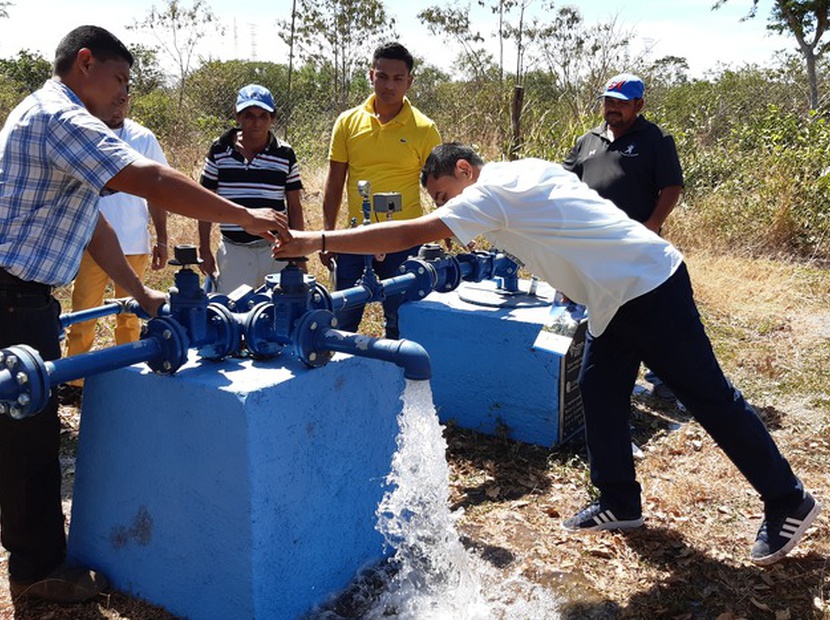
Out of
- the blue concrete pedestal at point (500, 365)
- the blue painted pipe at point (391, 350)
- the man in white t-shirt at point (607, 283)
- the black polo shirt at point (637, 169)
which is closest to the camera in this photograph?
the blue painted pipe at point (391, 350)

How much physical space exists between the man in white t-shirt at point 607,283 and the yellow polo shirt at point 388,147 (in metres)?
1.44

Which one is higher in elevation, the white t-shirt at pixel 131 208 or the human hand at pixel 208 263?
the white t-shirt at pixel 131 208

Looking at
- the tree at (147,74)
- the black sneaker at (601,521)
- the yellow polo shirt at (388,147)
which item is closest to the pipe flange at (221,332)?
the black sneaker at (601,521)

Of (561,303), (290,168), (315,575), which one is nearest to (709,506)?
(561,303)

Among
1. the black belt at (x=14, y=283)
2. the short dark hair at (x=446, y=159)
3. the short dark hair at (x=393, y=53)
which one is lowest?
the black belt at (x=14, y=283)

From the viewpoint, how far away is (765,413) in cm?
445

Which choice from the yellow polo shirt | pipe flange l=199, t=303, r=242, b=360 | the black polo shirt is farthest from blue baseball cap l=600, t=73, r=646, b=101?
pipe flange l=199, t=303, r=242, b=360

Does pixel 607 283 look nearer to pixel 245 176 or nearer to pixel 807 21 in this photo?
pixel 245 176

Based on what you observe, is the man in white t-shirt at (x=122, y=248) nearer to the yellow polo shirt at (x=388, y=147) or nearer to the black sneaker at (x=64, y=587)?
the yellow polo shirt at (x=388, y=147)

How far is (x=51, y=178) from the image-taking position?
7.75ft

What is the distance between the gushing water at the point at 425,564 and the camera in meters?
2.65

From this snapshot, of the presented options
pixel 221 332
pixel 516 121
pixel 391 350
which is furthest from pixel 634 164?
pixel 516 121

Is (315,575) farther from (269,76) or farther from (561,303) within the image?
(269,76)

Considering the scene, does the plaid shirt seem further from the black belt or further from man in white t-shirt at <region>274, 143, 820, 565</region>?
man in white t-shirt at <region>274, 143, 820, 565</region>
